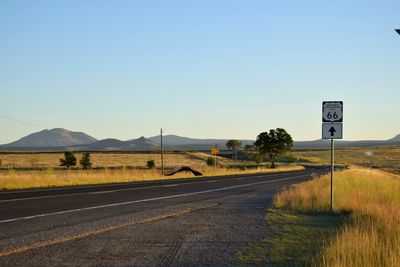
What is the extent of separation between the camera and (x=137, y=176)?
121 ft

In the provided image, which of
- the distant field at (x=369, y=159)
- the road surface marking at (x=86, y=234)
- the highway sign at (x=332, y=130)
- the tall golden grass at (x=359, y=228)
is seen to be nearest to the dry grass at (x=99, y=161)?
the distant field at (x=369, y=159)

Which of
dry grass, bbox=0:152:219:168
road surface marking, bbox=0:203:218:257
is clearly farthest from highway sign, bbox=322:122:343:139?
dry grass, bbox=0:152:219:168

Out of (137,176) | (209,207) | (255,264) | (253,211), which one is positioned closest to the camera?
(255,264)

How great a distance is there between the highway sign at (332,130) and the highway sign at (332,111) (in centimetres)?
13

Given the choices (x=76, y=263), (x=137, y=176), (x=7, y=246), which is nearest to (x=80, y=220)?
(x=7, y=246)

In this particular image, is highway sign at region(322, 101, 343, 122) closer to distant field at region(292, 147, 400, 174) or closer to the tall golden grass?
the tall golden grass

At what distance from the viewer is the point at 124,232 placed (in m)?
10.7

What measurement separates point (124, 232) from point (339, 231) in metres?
4.34

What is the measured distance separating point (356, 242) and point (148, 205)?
31.1ft

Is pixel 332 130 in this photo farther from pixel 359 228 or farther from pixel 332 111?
pixel 359 228

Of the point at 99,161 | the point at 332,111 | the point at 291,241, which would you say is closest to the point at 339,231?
the point at 291,241

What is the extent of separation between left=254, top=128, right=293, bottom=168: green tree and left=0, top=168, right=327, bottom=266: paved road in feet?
227

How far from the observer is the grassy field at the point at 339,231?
7.24m

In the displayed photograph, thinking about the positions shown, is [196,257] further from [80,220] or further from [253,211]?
[253,211]
